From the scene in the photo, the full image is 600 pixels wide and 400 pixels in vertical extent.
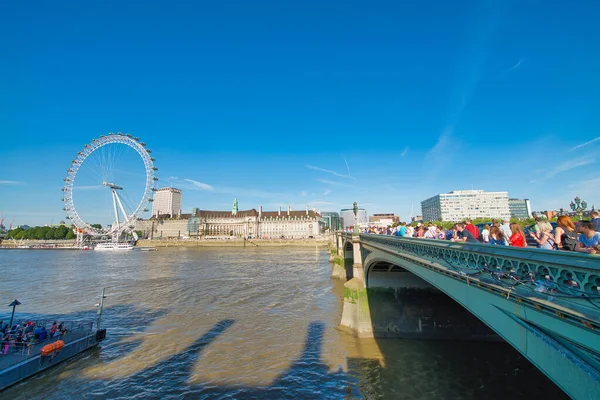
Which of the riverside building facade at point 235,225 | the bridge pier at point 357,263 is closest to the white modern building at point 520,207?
the riverside building facade at point 235,225

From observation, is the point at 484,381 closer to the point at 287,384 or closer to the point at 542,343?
the point at 287,384

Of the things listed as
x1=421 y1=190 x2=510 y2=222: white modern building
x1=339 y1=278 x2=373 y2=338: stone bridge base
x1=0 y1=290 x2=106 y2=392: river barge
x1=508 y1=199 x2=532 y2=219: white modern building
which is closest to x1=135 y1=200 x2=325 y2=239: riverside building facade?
x1=421 y1=190 x2=510 y2=222: white modern building

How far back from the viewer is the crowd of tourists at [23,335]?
557 inches

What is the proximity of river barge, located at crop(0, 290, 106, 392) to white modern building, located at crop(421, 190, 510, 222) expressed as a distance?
189908mm

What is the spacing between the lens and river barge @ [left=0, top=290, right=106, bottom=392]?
1280cm

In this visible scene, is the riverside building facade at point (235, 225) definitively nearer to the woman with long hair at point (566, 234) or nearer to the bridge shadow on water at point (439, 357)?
the bridge shadow on water at point (439, 357)

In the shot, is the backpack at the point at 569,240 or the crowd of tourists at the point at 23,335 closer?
the backpack at the point at 569,240

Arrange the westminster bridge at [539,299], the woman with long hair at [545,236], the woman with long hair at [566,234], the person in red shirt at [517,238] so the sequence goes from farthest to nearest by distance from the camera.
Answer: the person in red shirt at [517,238], the woman with long hair at [545,236], the woman with long hair at [566,234], the westminster bridge at [539,299]

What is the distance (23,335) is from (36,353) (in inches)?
67.6

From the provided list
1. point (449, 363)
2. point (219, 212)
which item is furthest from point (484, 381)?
point (219, 212)

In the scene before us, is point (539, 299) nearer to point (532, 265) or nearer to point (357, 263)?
point (532, 265)

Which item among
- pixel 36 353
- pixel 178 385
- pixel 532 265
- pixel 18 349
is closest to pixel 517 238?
pixel 532 265

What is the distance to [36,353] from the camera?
1402cm

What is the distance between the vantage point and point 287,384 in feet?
41.2
